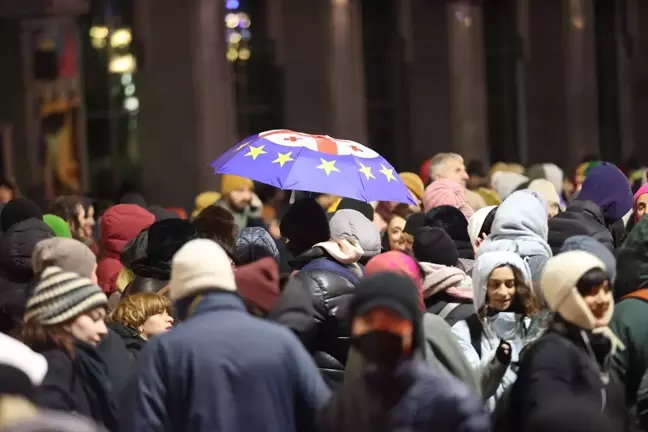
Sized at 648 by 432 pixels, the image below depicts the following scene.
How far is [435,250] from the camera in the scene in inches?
270

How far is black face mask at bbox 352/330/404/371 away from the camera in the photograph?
420 centimetres

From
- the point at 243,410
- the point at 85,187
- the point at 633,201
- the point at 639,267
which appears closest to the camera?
the point at 243,410

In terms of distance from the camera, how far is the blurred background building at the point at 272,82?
17406 mm

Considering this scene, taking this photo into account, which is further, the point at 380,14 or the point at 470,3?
the point at 470,3

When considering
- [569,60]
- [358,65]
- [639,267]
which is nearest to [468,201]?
[639,267]

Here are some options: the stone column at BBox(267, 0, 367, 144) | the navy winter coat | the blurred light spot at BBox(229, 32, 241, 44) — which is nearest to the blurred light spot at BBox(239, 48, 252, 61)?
the blurred light spot at BBox(229, 32, 241, 44)

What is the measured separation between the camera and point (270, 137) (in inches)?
305

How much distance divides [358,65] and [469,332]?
1483 centimetres

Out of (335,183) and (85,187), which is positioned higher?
(335,183)

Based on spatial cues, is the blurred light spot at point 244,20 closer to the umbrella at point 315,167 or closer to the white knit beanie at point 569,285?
the umbrella at point 315,167

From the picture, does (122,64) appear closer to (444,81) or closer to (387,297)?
(444,81)

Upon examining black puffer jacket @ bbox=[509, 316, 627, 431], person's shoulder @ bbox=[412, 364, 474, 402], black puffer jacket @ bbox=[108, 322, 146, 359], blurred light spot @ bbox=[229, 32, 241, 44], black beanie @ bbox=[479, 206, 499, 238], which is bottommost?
black puffer jacket @ bbox=[108, 322, 146, 359]

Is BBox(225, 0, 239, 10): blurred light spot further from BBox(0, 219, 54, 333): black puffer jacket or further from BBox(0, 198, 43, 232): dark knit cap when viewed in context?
BBox(0, 219, 54, 333): black puffer jacket

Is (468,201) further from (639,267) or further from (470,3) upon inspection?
(470,3)
